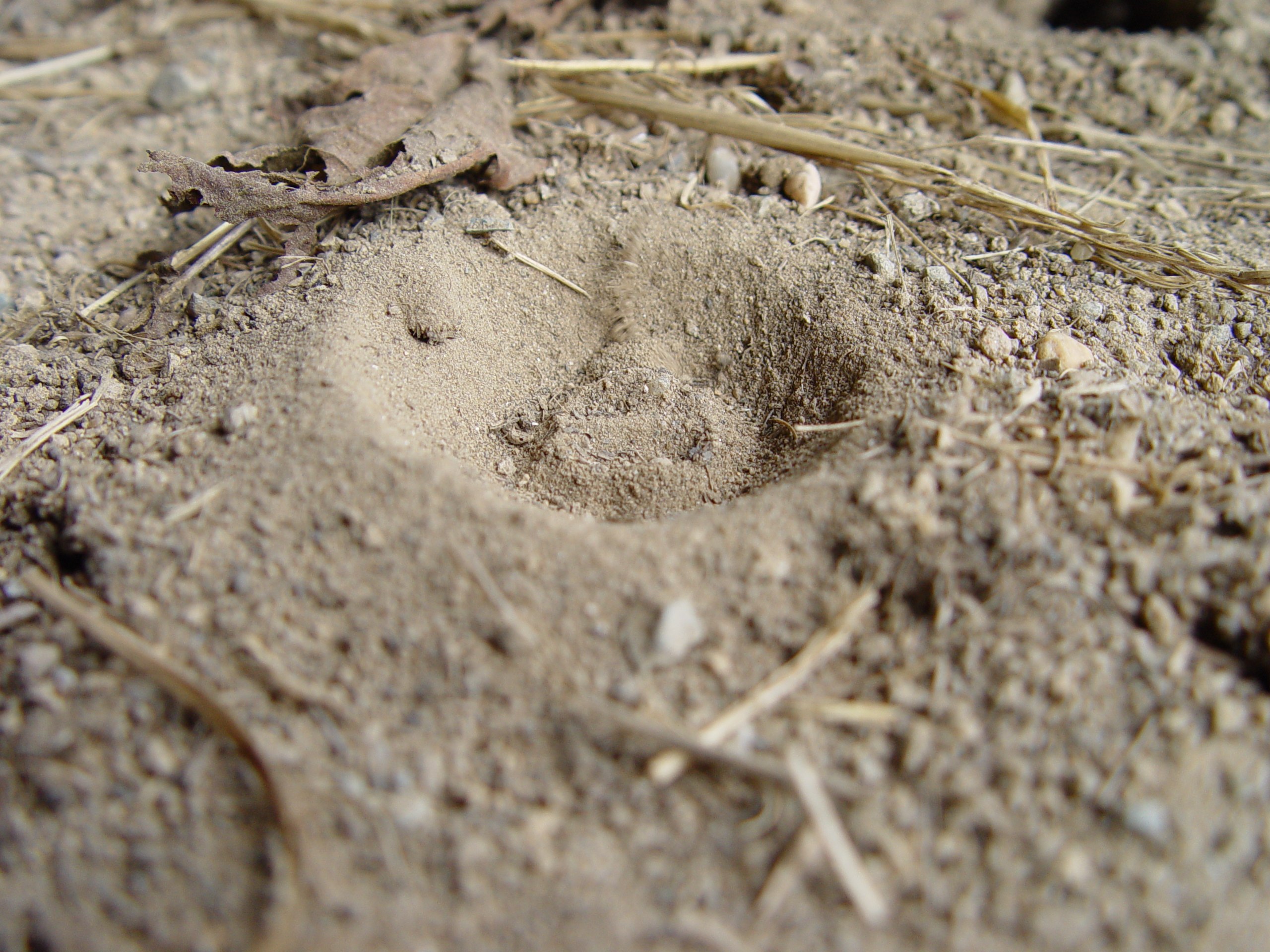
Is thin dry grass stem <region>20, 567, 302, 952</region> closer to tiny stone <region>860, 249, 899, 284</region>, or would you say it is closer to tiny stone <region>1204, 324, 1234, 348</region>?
tiny stone <region>860, 249, 899, 284</region>

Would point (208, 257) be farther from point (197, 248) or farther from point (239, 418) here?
point (239, 418)

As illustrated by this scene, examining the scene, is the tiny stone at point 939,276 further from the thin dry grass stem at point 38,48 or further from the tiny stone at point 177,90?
the thin dry grass stem at point 38,48

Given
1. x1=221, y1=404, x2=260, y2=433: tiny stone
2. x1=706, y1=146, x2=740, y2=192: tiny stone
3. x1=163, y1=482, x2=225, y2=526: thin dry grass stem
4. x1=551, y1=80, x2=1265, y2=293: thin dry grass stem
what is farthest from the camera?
x1=706, y1=146, x2=740, y2=192: tiny stone

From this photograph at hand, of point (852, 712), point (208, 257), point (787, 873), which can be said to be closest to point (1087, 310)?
point (852, 712)

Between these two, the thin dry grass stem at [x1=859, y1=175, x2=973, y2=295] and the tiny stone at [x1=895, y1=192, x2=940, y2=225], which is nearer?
the thin dry grass stem at [x1=859, y1=175, x2=973, y2=295]

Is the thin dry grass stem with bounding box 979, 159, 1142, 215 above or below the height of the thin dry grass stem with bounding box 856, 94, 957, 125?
below

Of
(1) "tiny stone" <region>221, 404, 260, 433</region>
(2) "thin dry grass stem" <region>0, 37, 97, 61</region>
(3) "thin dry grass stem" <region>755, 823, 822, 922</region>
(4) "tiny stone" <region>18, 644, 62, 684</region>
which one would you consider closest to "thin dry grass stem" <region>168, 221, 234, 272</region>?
(1) "tiny stone" <region>221, 404, 260, 433</region>
